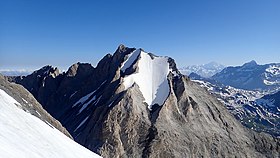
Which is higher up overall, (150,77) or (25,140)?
(150,77)

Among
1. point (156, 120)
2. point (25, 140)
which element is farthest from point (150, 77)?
point (25, 140)

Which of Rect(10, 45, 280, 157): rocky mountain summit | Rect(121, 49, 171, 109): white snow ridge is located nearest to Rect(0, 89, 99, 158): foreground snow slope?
Rect(10, 45, 280, 157): rocky mountain summit

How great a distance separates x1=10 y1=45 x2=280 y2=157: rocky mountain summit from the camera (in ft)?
255

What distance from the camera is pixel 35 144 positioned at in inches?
1022

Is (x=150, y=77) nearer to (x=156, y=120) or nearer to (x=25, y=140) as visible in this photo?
(x=156, y=120)

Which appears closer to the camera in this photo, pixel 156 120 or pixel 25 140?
pixel 25 140

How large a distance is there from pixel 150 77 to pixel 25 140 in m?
74.8

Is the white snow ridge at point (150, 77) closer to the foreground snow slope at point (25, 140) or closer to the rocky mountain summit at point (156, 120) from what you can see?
the rocky mountain summit at point (156, 120)

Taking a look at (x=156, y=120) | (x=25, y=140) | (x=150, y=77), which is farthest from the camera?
(x=150, y=77)

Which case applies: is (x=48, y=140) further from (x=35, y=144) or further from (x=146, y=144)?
(x=146, y=144)

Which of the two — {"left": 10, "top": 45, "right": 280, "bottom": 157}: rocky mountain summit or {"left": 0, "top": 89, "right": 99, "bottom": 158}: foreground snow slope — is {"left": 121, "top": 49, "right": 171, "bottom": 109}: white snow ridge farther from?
Result: {"left": 0, "top": 89, "right": 99, "bottom": 158}: foreground snow slope

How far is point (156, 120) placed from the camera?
82312 mm

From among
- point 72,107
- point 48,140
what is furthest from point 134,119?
point 48,140

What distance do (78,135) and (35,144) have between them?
60.7 m
